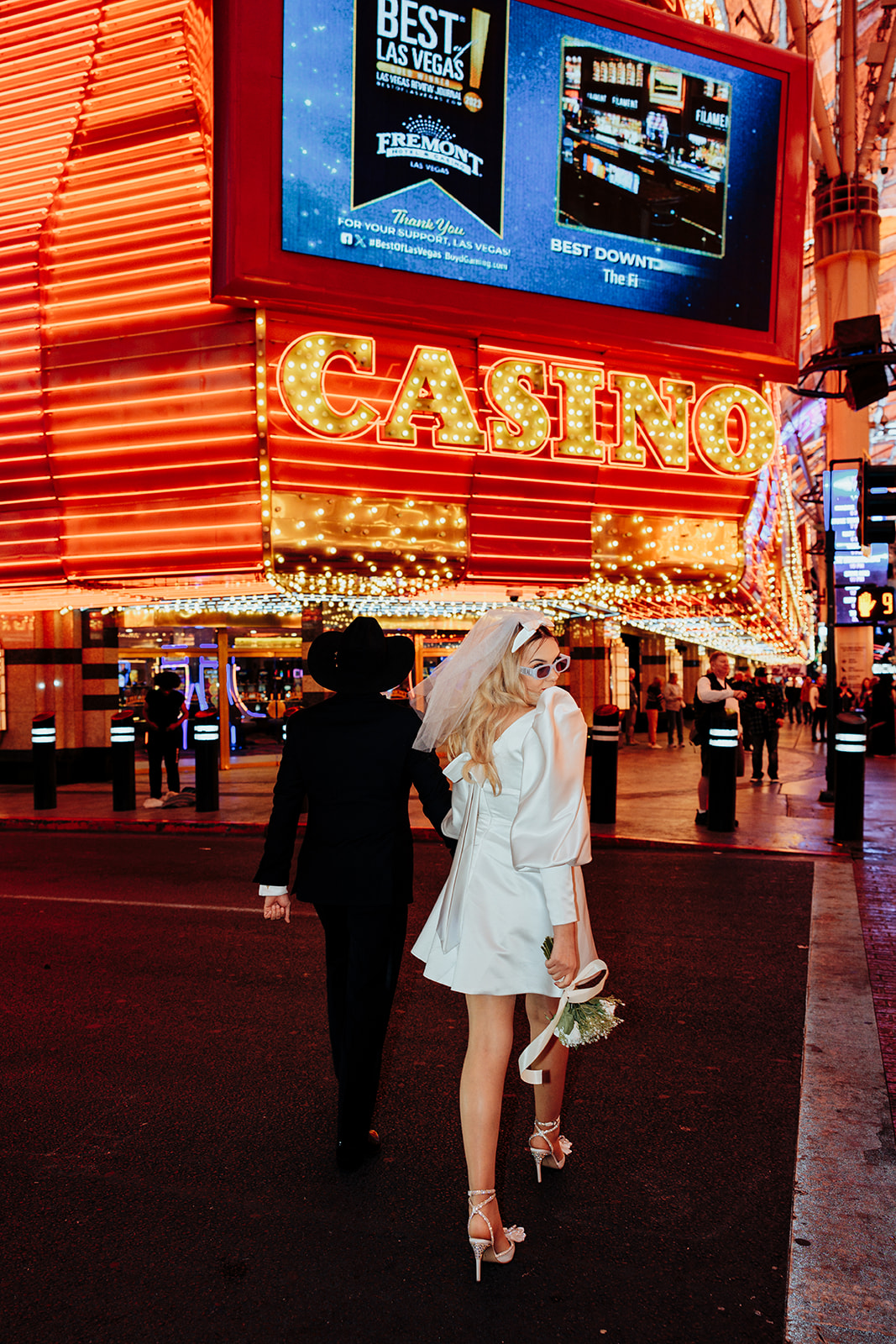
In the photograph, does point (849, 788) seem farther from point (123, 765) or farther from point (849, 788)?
point (123, 765)

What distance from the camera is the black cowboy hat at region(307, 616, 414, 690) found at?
11.9 feet

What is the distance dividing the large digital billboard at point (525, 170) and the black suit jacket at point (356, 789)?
900 centimetres

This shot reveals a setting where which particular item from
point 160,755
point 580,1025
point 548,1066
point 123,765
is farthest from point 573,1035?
point 160,755

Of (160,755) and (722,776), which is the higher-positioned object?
(722,776)

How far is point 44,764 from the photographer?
13141 millimetres

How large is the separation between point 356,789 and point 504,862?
797 mm

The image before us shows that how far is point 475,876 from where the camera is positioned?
3.00 meters

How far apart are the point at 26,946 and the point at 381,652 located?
420 centimetres

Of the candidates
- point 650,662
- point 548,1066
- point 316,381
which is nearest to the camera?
point 548,1066

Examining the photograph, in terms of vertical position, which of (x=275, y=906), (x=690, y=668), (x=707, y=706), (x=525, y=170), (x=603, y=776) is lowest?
(x=690, y=668)

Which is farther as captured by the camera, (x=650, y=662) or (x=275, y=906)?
(x=650, y=662)

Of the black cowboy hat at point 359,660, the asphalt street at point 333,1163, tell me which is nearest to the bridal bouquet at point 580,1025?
the asphalt street at point 333,1163

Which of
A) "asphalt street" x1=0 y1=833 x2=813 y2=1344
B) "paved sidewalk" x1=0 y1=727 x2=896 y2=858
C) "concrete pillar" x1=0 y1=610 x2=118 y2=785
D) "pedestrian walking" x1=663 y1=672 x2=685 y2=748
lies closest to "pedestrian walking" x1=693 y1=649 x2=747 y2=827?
"paved sidewalk" x1=0 y1=727 x2=896 y2=858

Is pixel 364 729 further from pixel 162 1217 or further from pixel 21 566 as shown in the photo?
pixel 21 566
